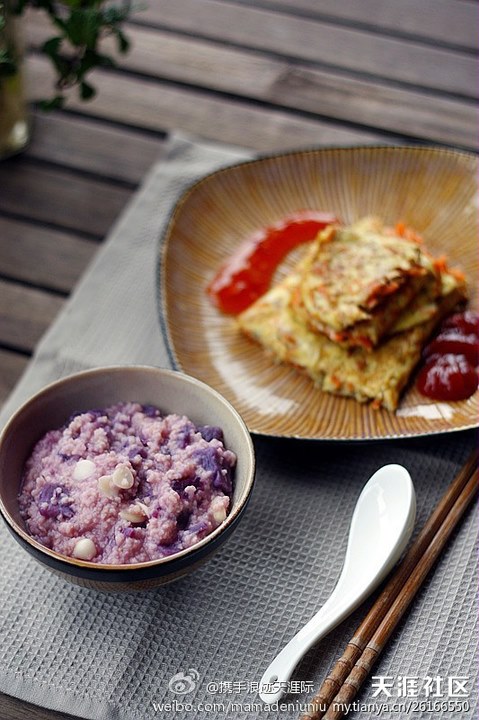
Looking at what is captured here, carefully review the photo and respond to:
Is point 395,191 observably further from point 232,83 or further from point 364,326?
point 232,83

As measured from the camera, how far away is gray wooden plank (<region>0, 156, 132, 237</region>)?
2.72m

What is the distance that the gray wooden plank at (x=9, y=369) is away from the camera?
7.38ft

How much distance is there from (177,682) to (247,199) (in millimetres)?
1412

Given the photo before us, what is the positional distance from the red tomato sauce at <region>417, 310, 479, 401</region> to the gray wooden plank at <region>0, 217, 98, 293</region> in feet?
3.45

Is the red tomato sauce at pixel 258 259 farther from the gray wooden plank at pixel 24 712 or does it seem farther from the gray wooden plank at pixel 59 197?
the gray wooden plank at pixel 24 712

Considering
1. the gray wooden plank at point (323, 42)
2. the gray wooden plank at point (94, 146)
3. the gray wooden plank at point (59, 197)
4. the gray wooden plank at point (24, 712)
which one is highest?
the gray wooden plank at point (323, 42)

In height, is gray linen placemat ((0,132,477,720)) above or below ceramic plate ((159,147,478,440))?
below

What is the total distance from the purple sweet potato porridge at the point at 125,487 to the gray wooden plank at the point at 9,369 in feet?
1.59

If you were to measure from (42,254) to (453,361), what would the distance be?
1247 mm

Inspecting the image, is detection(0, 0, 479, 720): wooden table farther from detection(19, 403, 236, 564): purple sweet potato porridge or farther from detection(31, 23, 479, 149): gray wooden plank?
detection(19, 403, 236, 564): purple sweet potato porridge

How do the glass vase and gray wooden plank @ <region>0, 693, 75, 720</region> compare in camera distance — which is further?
the glass vase

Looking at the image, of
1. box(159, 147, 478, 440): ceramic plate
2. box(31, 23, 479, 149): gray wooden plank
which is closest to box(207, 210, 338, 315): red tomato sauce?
box(159, 147, 478, 440): ceramic plate

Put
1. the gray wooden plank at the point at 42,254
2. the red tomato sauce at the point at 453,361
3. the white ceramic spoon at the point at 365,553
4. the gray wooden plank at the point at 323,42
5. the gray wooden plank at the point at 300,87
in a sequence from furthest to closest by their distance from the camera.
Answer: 1. the gray wooden plank at the point at 323,42
2. the gray wooden plank at the point at 300,87
3. the gray wooden plank at the point at 42,254
4. the red tomato sauce at the point at 453,361
5. the white ceramic spoon at the point at 365,553

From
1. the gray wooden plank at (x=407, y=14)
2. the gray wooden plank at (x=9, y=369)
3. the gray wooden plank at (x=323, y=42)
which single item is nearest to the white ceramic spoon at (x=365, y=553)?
the gray wooden plank at (x=9, y=369)
